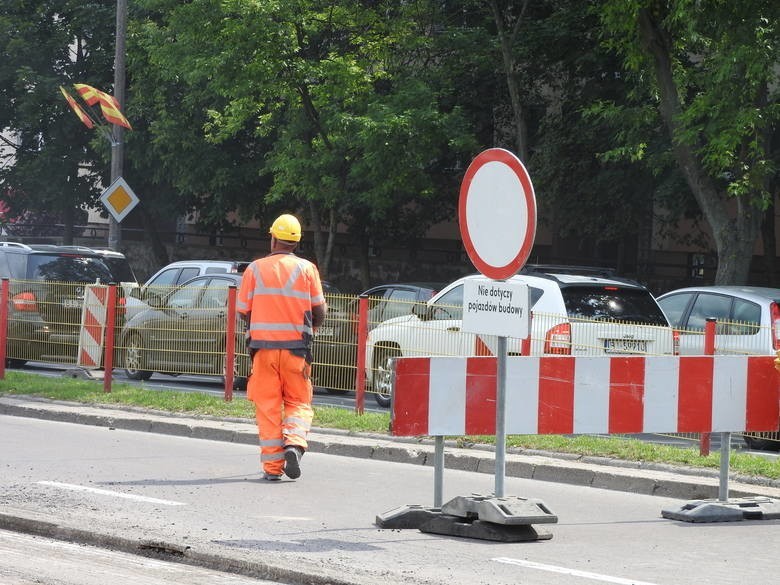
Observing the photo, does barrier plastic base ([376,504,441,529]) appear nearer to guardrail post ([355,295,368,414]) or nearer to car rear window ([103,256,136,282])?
guardrail post ([355,295,368,414])

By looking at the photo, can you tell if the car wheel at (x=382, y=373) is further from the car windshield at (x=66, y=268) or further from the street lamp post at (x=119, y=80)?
the street lamp post at (x=119, y=80)

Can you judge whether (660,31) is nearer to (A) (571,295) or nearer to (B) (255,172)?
(A) (571,295)

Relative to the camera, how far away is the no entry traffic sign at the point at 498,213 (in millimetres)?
7898

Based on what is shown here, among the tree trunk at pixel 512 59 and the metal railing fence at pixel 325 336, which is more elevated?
the tree trunk at pixel 512 59

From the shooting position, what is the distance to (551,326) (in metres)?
13.2

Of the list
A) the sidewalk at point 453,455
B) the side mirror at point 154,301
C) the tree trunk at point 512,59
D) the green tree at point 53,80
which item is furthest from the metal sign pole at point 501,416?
the green tree at point 53,80

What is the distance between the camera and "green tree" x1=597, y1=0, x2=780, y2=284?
20.2 meters

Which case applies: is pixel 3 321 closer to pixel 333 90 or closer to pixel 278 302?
pixel 278 302

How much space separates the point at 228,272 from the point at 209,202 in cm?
1685

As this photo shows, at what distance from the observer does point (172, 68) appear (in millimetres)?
31891

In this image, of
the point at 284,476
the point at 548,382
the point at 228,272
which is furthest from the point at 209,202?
the point at 548,382

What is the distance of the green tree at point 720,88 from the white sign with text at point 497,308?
12.7 m

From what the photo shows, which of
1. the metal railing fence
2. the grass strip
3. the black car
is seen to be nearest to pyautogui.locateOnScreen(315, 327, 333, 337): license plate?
the metal railing fence

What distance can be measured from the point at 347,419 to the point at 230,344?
245cm
